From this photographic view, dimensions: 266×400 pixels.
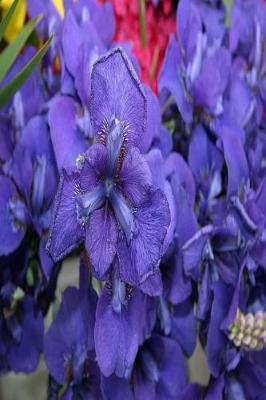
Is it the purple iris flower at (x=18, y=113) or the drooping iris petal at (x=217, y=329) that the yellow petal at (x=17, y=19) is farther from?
the drooping iris petal at (x=217, y=329)

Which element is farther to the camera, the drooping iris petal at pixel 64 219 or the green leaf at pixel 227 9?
the green leaf at pixel 227 9

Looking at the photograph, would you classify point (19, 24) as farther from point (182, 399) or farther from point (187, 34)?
point (182, 399)

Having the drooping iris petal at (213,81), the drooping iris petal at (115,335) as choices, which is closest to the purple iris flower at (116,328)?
the drooping iris petal at (115,335)

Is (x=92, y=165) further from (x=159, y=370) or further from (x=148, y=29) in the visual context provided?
(x=148, y=29)

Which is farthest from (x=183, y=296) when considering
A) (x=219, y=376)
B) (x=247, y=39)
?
(x=247, y=39)

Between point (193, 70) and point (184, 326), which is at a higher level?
point (193, 70)

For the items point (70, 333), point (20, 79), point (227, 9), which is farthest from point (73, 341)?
point (227, 9)

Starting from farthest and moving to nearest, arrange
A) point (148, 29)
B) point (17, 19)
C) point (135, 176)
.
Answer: point (148, 29) < point (17, 19) < point (135, 176)
